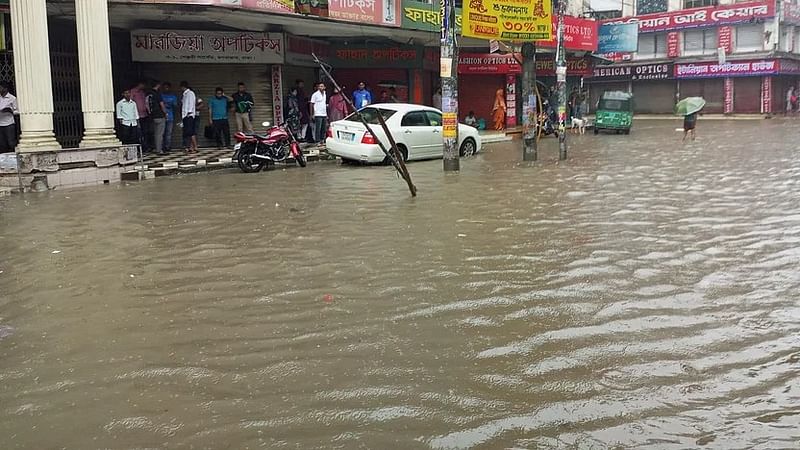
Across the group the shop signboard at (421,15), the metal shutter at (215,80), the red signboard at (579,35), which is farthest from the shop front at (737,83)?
the metal shutter at (215,80)

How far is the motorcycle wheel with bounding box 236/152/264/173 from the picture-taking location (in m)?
15.9

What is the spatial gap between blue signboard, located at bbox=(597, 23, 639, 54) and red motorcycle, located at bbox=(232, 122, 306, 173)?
20.9 m

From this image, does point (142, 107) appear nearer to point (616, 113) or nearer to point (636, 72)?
point (616, 113)

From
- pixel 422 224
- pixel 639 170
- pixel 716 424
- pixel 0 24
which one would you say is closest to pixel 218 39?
pixel 0 24

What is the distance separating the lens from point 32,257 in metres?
7.53

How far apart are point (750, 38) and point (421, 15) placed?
103 ft

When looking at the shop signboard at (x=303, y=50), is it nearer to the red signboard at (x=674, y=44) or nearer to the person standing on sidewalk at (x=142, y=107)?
the person standing on sidewalk at (x=142, y=107)

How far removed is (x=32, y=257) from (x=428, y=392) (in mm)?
5225

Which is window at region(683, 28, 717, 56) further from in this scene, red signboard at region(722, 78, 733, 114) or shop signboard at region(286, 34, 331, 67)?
shop signboard at region(286, 34, 331, 67)

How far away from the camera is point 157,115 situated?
18.3 m

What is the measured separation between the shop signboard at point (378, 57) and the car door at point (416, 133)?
8400 millimetres

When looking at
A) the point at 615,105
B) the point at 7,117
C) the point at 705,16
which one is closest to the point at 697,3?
the point at 705,16

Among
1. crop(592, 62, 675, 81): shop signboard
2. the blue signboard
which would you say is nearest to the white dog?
the blue signboard

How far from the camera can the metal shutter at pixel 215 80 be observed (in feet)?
68.1
